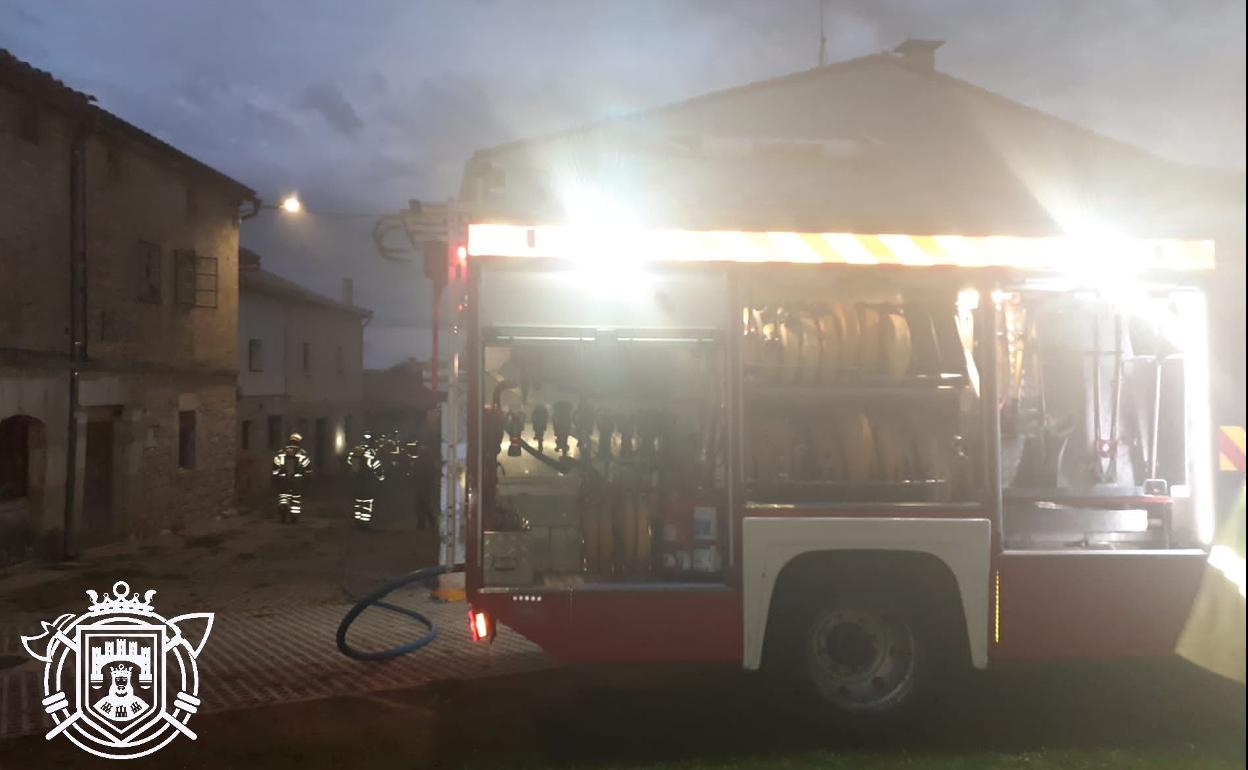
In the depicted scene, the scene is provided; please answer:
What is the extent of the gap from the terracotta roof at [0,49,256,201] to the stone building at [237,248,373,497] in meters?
7.93

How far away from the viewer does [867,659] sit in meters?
4.93

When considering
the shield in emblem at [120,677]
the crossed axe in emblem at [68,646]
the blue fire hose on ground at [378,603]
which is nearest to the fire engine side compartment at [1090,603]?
the blue fire hose on ground at [378,603]

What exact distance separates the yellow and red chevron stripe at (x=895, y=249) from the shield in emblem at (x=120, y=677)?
12.7 ft

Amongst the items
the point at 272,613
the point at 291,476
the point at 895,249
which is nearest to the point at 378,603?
the point at 272,613

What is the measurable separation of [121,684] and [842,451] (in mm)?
4886

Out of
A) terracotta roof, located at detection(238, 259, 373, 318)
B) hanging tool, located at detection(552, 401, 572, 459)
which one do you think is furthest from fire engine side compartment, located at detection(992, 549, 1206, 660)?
terracotta roof, located at detection(238, 259, 373, 318)

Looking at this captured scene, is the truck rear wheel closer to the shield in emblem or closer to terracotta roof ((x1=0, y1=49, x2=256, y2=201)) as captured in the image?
the shield in emblem

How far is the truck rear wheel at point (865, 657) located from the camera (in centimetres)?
484

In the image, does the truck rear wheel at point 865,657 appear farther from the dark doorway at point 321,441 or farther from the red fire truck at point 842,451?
the dark doorway at point 321,441

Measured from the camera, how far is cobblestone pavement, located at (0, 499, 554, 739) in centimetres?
A: 617

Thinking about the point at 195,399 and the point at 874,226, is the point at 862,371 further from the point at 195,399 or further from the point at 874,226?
the point at 195,399

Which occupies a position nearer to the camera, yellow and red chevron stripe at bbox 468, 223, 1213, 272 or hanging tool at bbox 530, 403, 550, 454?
yellow and red chevron stripe at bbox 468, 223, 1213, 272

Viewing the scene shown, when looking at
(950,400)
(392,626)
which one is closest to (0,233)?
(392,626)

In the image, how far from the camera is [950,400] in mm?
5035
